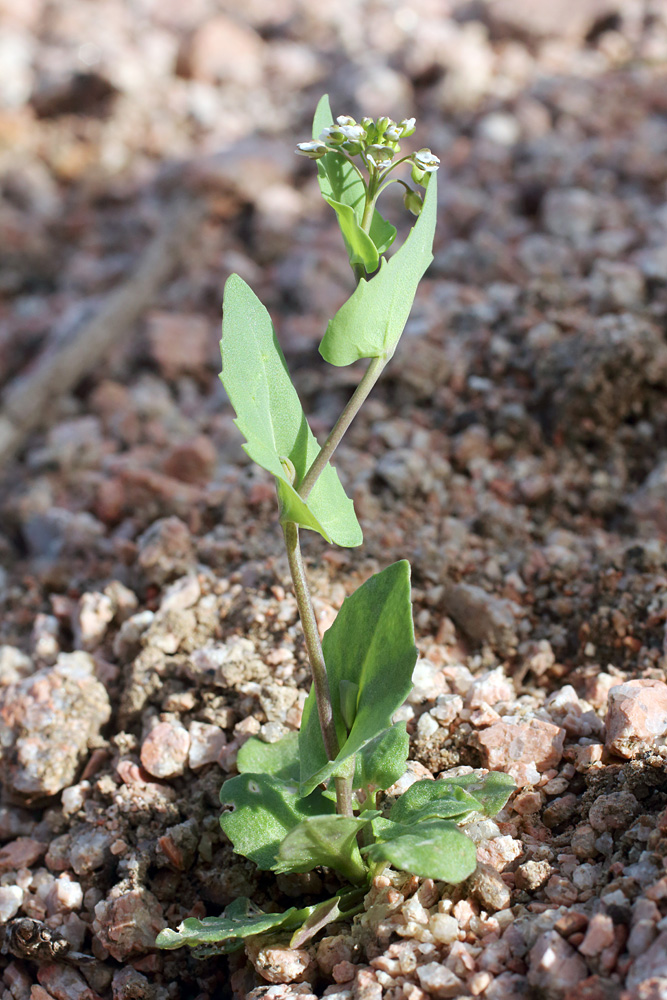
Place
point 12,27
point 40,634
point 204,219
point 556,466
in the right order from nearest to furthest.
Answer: point 40,634, point 556,466, point 204,219, point 12,27

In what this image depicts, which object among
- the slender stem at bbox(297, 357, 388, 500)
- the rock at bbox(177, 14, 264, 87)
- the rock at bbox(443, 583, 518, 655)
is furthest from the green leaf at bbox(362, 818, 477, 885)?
the rock at bbox(177, 14, 264, 87)

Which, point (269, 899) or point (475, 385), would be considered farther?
point (475, 385)

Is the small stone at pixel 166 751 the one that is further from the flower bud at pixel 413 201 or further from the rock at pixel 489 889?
the flower bud at pixel 413 201

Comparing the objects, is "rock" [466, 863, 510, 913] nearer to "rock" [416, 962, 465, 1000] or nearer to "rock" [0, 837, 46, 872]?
"rock" [416, 962, 465, 1000]

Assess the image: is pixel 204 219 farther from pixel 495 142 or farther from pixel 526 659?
pixel 526 659

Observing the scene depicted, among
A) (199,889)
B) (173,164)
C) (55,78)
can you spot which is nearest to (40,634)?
(199,889)

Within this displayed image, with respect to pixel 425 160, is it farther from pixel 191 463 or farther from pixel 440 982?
pixel 191 463
